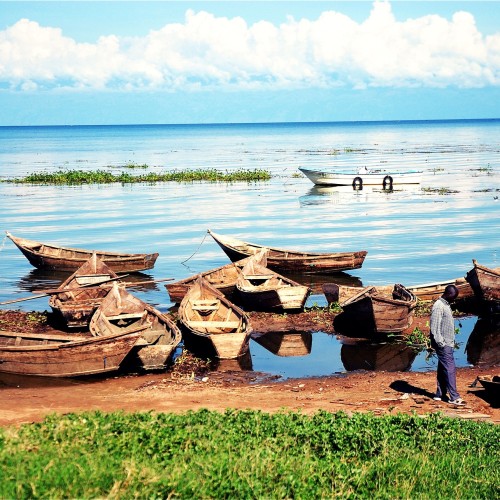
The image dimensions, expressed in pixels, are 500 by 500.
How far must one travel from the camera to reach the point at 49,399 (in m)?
15.2

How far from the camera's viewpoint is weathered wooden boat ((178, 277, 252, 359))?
57.9 ft

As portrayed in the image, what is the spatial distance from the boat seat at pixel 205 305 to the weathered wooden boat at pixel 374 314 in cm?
339

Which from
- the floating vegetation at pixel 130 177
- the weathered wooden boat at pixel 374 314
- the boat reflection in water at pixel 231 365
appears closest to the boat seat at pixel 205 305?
the boat reflection in water at pixel 231 365

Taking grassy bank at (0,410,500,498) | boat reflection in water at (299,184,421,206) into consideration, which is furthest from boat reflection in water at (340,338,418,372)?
boat reflection in water at (299,184,421,206)

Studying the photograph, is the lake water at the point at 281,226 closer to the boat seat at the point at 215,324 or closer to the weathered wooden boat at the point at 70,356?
the boat seat at the point at 215,324

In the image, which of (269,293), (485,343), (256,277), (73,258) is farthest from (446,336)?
(73,258)

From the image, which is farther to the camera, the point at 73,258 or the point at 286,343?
the point at 73,258

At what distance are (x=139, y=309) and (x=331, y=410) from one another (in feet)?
23.7

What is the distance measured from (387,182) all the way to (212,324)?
4204 centimetres

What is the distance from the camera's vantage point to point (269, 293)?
22.0 m

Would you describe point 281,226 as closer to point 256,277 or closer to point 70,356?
point 256,277

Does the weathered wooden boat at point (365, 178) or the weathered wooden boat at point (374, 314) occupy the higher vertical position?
the weathered wooden boat at point (365, 178)

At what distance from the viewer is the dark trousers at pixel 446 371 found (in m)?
13.9

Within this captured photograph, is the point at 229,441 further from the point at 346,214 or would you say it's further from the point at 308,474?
the point at 346,214
